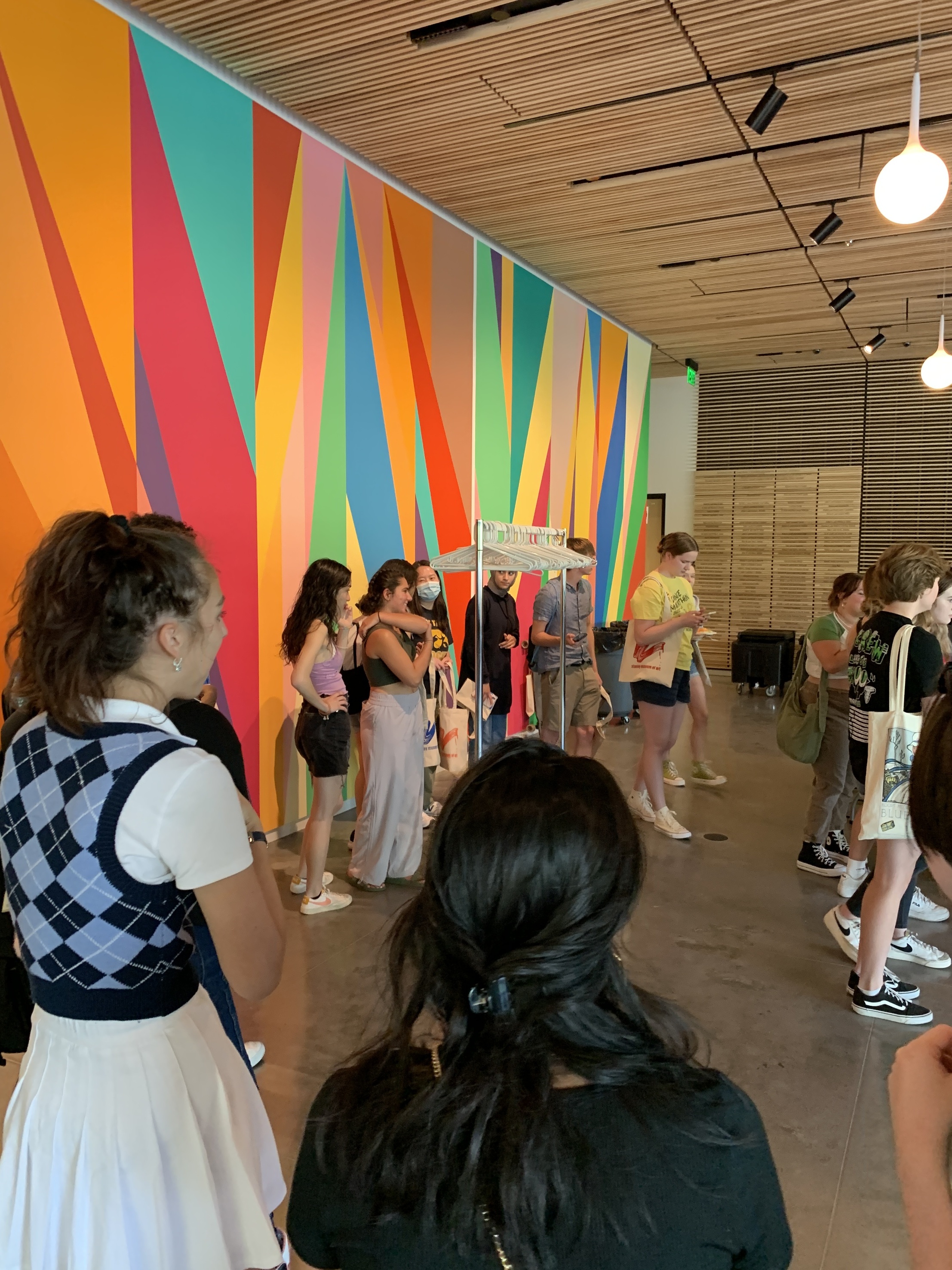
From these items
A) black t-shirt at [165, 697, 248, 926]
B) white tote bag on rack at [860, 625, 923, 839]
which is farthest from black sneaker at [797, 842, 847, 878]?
black t-shirt at [165, 697, 248, 926]

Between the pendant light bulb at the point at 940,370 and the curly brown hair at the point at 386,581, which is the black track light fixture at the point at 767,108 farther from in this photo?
the curly brown hair at the point at 386,581

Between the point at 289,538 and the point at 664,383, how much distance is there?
854 centimetres

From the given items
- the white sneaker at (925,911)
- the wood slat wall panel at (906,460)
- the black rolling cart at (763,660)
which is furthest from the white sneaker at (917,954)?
the wood slat wall panel at (906,460)

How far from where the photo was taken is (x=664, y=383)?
476 inches

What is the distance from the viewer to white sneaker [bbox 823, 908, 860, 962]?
11.6 feet

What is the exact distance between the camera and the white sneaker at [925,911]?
4.07 metres

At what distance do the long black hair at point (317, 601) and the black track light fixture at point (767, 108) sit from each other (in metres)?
3.05

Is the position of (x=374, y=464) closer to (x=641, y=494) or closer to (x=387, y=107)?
(x=387, y=107)

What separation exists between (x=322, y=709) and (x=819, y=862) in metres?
2.70

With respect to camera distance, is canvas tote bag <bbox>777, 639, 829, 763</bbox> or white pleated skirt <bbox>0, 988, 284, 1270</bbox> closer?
white pleated skirt <bbox>0, 988, 284, 1270</bbox>

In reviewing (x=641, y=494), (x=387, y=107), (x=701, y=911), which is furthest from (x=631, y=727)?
(x=387, y=107)

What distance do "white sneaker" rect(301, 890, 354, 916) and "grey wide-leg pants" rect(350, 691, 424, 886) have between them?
9.6 inches

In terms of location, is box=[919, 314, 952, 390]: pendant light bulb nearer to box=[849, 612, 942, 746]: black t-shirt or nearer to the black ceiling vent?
the black ceiling vent

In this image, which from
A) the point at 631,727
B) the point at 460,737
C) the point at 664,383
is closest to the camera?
the point at 460,737
